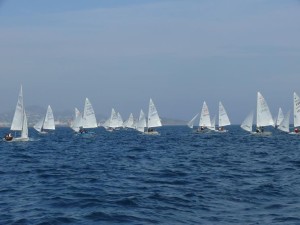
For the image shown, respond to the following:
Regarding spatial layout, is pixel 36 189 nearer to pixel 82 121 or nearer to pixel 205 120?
pixel 82 121

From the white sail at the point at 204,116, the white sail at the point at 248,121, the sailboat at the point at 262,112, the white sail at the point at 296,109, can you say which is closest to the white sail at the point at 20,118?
the sailboat at the point at 262,112

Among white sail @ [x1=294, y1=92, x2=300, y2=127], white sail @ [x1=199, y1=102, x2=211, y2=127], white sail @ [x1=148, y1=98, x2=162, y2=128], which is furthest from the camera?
white sail @ [x1=199, y1=102, x2=211, y2=127]

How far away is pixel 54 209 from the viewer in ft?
61.5

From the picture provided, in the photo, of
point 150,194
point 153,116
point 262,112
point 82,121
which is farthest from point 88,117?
point 150,194

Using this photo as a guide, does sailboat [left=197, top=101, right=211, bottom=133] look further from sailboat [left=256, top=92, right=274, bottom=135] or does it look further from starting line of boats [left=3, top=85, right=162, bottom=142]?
sailboat [left=256, top=92, right=274, bottom=135]

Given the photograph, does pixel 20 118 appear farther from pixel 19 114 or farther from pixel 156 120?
pixel 156 120

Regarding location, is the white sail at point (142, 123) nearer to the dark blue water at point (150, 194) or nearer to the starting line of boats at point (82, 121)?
the starting line of boats at point (82, 121)

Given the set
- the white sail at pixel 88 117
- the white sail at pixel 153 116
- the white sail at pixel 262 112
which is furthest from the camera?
the white sail at pixel 153 116

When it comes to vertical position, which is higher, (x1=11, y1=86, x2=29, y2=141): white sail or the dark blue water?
(x1=11, y1=86, x2=29, y2=141): white sail

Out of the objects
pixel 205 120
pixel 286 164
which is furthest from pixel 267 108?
pixel 286 164

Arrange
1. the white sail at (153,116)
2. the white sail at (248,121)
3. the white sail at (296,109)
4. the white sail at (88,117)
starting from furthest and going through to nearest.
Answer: the white sail at (153,116), the white sail at (88,117), the white sail at (248,121), the white sail at (296,109)

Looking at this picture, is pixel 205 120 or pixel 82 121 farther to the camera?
pixel 205 120

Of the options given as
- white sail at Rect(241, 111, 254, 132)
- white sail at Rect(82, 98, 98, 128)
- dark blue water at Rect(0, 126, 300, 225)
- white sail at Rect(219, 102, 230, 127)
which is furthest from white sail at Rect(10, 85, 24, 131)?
white sail at Rect(219, 102, 230, 127)

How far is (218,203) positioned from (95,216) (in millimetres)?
5081
